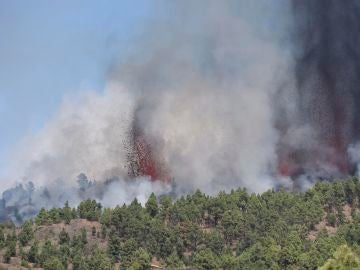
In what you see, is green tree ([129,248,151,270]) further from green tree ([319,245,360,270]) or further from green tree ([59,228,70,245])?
green tree ([319,245,360,270])

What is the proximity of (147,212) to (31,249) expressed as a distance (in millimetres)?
19909

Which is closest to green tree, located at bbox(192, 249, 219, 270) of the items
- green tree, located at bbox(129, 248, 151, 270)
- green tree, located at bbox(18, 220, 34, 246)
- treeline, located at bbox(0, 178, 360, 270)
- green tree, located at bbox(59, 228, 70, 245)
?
treeline, located at bbox(0, 178, 360, 270)

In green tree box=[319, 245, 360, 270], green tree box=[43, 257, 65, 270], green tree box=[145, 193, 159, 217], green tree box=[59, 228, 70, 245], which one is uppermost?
green tree box=[145, 193, 159, 217]

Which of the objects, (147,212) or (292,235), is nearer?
(292,235)

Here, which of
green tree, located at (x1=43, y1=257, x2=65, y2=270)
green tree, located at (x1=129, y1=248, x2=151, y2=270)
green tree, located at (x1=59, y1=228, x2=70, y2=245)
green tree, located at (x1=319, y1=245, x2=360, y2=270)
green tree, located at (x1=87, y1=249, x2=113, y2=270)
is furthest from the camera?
green tree, located at (x1=59, y1=228, x2=70, y2=245)

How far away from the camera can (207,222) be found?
96812 mm

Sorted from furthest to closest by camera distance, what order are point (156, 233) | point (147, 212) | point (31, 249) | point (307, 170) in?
point (307, 170), point (147, 212), point (156, 233), point (31, 249)

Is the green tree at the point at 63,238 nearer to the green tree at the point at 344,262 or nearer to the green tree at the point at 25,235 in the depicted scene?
the green tree at the point at 25,235

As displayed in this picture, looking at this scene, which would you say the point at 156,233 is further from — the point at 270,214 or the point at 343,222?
the point at 343,222

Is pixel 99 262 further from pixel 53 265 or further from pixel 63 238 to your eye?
pixel 63 238

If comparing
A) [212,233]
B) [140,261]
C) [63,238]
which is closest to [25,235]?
[63,238]

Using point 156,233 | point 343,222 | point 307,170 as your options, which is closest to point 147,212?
point 156,233

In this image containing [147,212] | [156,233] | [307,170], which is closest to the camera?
[156,233]

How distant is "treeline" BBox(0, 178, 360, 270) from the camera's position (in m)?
80.5
